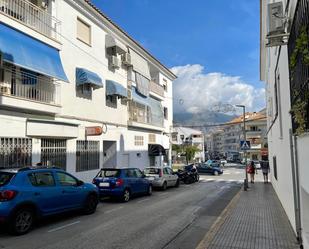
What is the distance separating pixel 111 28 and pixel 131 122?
688 centimetres

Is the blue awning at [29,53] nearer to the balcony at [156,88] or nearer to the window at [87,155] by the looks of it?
the window at [87,155]

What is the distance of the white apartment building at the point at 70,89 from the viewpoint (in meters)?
12.8

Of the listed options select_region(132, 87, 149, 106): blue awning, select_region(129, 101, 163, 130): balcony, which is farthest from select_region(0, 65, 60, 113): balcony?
select_region(132, 87, 149, 106): blue awning

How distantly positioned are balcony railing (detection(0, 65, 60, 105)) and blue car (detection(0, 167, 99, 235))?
4670 mm

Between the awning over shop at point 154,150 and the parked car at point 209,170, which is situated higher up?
the awning over shop at point 154,150

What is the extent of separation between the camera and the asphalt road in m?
7.20

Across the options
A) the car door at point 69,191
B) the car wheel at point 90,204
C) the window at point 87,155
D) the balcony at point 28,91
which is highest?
the balcony at point 28,91

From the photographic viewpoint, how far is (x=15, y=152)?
12820 millimetres

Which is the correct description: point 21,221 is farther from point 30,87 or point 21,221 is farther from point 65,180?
point 30,87

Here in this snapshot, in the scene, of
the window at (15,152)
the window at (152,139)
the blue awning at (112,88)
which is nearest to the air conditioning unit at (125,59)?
the blue awning at (112,88)

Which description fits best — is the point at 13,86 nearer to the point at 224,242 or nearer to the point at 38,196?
the point at 38,196

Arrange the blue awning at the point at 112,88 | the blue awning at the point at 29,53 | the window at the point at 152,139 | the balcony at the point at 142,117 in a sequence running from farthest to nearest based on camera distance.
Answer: the window at the point at 152,139 → the balcony at the point at 142,117 → the blue awning at the point at 112,88 → the blue awning at the point at 29,53

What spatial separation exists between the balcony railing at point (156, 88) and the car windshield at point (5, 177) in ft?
69.0

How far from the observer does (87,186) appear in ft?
35.7
